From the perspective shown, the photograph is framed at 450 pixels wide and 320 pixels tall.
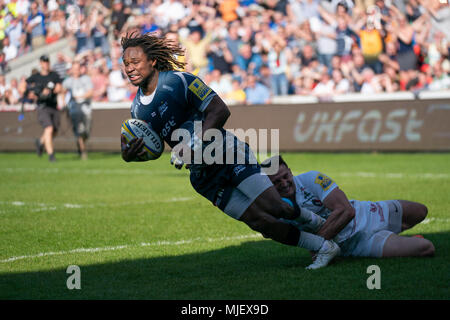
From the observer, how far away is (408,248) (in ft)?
19.6

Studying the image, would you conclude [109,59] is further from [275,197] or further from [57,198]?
[275,197]

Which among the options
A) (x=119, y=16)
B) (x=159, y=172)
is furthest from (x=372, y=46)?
(x=119, y=16)

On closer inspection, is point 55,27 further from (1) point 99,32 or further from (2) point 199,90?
(2) point 199,90

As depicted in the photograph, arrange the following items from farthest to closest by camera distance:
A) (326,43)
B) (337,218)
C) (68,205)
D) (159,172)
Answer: (326,43) → (159,172) → (68,205) → (337,218)

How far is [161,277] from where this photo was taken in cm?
556

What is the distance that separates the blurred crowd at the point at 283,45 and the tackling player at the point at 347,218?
875cm

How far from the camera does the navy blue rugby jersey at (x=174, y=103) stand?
5648 millimetres

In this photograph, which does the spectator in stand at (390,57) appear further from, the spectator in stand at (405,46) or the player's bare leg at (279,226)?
the player's bare leg at (279,226)

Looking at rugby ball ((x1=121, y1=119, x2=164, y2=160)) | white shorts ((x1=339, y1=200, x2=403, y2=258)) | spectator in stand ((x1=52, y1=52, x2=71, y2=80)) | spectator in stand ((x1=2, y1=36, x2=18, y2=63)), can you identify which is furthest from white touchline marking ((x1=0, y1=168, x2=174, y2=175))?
spectator in stand ((x1=2, y1=36, x2=18, y2=63))

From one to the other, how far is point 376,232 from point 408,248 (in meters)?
0.36

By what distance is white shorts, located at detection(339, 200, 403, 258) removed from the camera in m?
6.07

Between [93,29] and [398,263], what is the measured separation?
21.9m

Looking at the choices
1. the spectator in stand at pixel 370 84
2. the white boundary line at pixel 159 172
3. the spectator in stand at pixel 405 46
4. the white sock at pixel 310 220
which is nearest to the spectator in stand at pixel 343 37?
the spectator in stand at pixel 370 84

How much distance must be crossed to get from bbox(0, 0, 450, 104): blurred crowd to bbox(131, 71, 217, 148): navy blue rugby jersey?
28.4 feet
